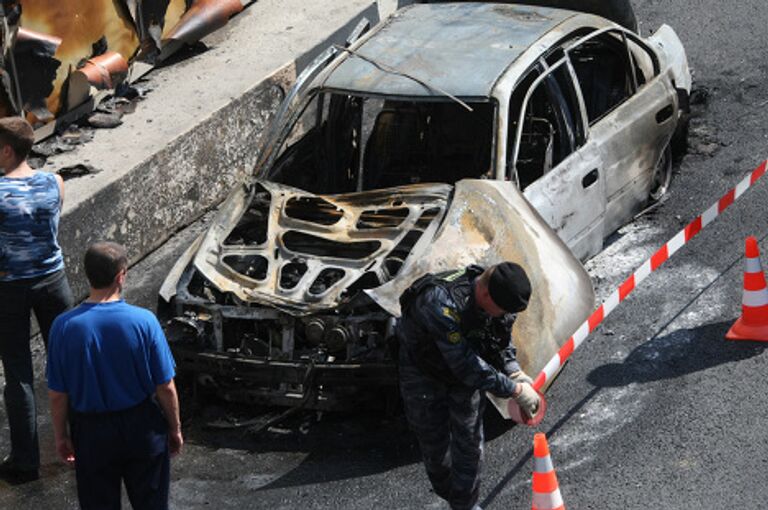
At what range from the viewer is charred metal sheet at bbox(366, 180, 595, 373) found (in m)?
7.90

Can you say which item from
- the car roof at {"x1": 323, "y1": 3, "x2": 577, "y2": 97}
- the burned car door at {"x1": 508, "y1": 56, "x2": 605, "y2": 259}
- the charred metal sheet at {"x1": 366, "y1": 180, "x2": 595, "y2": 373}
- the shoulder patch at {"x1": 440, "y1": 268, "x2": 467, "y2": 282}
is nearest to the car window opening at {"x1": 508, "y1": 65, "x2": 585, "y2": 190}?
the burned car door at {"x1": 508, "y1": 56, "x2": 605, "y2": 259}

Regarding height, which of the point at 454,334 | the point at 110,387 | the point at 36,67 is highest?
the point at 110,387

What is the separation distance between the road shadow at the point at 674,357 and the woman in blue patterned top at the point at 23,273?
10.3 feet

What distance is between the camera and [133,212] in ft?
34.3

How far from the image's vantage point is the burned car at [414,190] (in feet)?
26.2

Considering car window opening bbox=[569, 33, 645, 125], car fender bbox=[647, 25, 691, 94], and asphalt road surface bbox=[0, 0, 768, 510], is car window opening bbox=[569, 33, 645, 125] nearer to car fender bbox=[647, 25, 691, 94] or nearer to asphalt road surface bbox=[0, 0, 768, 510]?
car fender bbox=[647, 25, 691, 94]

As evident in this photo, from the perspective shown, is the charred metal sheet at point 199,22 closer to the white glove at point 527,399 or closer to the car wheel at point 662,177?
the car wheel at point 662,177

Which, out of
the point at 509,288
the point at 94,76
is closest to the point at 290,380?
the point at 509,288

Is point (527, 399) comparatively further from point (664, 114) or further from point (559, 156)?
point (664, 114)

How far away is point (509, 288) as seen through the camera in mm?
6258

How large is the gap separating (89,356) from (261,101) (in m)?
6.00

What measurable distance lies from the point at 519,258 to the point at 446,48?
5.99 ft

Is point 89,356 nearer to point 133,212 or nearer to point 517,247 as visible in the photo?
point 517,247

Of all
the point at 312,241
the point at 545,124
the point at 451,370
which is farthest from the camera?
the point at 545,124
